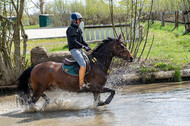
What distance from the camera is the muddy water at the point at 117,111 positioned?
21.0ft

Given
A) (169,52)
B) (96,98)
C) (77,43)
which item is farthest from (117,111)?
(169,52)

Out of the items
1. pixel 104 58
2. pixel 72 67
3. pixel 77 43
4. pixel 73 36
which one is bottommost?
pixel 72 67

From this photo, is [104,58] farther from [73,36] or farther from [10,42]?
[10,42]

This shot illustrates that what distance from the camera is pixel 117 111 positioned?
7316 millimetres

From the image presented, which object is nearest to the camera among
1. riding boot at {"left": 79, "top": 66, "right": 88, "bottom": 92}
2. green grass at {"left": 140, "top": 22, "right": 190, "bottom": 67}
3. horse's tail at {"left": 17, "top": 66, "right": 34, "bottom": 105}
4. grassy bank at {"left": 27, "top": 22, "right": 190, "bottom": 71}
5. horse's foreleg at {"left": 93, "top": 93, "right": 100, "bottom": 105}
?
riding boot at {"left": 79, "top": 66, "right": 88, "bottom": 92}

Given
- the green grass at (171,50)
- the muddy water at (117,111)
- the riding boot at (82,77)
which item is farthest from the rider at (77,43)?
the green grass at (171,50)

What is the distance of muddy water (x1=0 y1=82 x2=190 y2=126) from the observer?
6398mm

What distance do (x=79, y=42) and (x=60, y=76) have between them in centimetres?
102

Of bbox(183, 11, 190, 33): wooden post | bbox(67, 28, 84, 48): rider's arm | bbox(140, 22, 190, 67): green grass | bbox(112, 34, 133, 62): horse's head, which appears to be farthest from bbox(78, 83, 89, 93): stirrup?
bbox(183, 11, 190, 33): wooden post

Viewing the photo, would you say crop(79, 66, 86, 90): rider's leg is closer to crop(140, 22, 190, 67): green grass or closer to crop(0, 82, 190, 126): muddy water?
crop(0, 82, 190, 126): muddy water

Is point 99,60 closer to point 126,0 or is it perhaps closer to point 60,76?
point 60,76

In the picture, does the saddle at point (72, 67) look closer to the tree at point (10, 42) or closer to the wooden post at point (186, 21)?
the tree at point (10, 42)

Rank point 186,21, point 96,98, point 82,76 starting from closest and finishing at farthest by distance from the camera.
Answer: point 82,76 → point 96,98 → point 186,21

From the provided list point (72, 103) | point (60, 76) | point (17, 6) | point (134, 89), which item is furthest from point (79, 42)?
point (17, 6)
